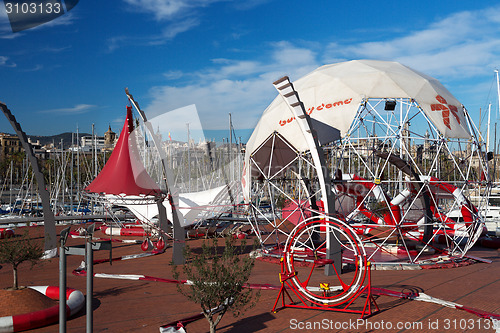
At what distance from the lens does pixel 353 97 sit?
51.1ft

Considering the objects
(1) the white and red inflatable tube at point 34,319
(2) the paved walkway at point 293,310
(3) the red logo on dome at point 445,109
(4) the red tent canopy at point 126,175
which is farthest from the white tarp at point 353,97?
(1) the white and red inflatable tube at point 34,319

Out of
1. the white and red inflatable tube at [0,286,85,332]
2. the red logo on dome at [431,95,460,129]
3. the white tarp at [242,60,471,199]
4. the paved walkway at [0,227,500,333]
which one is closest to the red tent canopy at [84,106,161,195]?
the paved walkway at [0,227,500,333]

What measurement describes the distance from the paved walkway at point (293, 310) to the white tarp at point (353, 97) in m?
4.89

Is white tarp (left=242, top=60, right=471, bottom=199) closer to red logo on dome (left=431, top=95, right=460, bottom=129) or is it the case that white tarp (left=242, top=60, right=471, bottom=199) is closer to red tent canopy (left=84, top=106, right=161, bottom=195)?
red logo on dome (left=431, top=95, right=460, bottom=129)

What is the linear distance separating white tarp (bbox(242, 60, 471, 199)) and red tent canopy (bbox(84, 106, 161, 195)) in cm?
403

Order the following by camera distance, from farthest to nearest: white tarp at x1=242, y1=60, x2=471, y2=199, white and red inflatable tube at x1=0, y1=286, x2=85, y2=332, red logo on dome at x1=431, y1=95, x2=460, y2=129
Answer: red logo on dome at x1=431, y1=95, x2=460, y2=129, white tarp at x1=242, y1=60, x2=471, y2=199, white and red inflatable tube at x1=0, y1=286, x2=85, y2=332

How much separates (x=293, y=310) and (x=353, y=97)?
8537mm

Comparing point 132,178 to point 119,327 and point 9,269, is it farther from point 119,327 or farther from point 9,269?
point 119,327

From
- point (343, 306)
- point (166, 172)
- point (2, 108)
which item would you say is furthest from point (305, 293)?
point (2, 108)

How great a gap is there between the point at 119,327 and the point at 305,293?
388cm

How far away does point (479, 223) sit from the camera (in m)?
16.4

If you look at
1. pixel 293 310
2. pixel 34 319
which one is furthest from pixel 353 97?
pixel 34 319

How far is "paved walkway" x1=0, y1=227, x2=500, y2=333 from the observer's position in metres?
8.48

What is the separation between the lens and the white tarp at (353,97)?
15.4 metres
